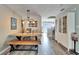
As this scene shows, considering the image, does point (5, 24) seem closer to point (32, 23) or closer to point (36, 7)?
point (36, 7)

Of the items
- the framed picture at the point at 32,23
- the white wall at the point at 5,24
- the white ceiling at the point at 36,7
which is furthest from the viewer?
the framed picture at the point at 32,23

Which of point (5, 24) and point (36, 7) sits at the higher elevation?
point (36, 7)

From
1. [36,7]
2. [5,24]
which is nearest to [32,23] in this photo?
[5,24]

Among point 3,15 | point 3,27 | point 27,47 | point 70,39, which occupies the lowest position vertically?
point 27,47

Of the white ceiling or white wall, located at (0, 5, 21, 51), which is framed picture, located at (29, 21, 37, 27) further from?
white wall, located at (0, 5, 21, 51)

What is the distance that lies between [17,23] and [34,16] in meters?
0.83

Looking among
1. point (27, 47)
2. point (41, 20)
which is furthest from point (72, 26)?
point (27, 47)

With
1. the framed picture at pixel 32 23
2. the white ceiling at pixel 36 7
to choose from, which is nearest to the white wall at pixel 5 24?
the white ceiling at pixel 36 7

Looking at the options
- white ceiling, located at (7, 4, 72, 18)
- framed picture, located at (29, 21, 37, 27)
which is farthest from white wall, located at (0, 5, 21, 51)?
framed picture, located at (29, 21, 37, 27)

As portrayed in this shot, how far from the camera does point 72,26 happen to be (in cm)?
473

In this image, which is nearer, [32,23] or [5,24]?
[5,24]

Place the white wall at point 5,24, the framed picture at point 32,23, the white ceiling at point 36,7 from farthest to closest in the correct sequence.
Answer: the framed picture at point 32,23 < the white wall at point 5,24 < the white ceiling at point 36,7

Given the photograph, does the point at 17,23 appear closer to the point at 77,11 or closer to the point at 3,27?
the point at 3,27

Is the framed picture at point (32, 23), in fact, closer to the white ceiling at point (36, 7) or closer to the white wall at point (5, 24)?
the white ceiling at point (36, 7)
